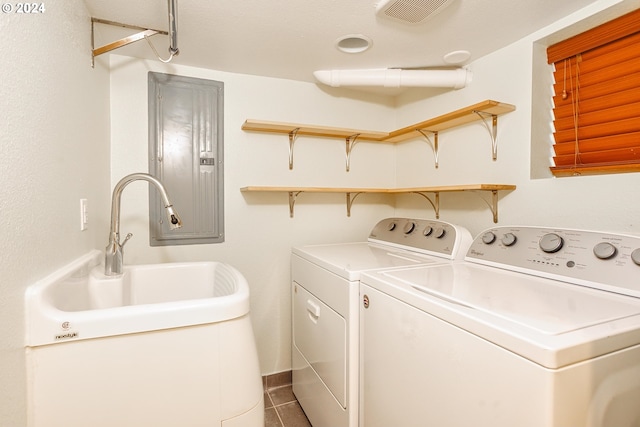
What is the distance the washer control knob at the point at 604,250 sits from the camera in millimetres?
1023

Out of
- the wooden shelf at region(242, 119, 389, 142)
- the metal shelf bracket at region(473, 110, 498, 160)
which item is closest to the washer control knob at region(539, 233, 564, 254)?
the metal shelf bracket at region(473, 110, 498, 160)

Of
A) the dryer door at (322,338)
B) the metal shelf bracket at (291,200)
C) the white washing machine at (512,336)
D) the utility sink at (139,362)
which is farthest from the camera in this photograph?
the metal shelf bracket at (291,200)

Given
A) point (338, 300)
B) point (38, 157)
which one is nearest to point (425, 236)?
point (338, 300)

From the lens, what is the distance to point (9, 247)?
2.45ft

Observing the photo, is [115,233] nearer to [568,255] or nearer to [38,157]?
[38,157]

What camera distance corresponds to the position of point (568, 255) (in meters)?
1.13

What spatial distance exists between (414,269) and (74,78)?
4.98 feet

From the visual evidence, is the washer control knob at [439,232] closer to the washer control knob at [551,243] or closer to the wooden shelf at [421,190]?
the wooden shelf at [421,190]

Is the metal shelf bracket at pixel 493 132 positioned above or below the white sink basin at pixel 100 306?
above

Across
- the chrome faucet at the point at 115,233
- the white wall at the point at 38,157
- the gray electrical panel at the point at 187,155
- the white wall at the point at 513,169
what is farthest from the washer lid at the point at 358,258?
the white wall at the point at 38,157

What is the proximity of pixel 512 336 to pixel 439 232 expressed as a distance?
3.31ft

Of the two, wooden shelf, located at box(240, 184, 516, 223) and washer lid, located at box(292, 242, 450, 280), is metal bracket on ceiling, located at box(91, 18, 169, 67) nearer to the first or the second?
wooden shelf, located at box(240, 184, 516, 223)

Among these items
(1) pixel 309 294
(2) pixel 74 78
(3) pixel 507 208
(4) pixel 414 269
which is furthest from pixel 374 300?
(2) pixel 74 78

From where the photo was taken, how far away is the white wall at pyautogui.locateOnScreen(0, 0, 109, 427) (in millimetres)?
740
